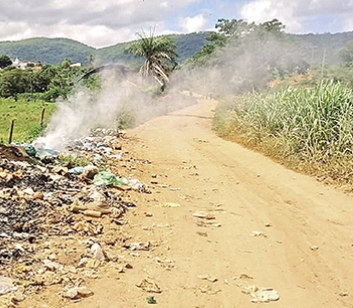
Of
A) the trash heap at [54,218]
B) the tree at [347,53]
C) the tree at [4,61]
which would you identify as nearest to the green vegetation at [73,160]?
the trash heap at [54,218]

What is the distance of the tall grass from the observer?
25.5 ft

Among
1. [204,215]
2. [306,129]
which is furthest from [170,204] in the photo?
[306,129]

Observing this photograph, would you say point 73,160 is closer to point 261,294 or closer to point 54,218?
point 54,218

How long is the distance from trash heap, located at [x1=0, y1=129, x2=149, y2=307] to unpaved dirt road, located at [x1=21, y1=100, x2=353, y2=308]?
0.15 metres

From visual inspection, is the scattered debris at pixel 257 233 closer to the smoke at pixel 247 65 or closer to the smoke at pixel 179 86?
the smoke at pixel 179 86

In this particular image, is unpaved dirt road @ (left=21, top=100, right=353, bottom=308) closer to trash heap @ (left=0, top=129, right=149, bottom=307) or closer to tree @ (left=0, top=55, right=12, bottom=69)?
trash heap @ (left=0, top=129, right=149, bottom=307)

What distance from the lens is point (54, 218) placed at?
4.89 m

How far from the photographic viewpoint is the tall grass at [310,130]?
7.76 metres

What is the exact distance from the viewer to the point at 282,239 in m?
5.12

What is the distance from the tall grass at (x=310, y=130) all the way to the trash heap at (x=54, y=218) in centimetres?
284

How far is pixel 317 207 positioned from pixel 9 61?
86.6m

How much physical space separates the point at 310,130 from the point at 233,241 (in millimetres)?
4061

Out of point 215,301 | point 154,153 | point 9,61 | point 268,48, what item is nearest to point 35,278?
point 215,301

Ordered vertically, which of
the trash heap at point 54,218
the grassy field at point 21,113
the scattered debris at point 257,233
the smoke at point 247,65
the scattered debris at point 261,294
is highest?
the smoke at point 247,65
